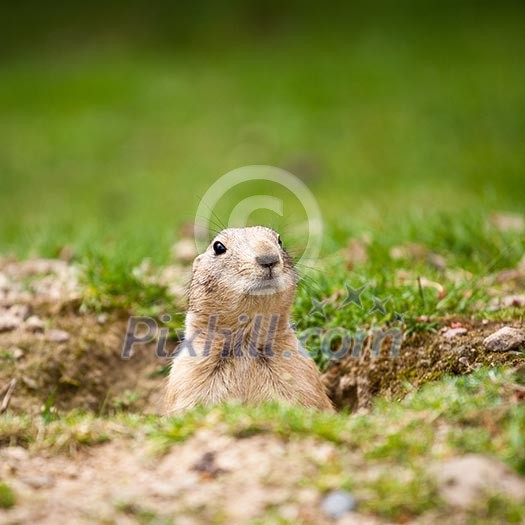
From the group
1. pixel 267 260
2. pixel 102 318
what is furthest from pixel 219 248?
pixel 102 318

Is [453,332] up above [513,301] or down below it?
below

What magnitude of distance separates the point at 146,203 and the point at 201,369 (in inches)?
301

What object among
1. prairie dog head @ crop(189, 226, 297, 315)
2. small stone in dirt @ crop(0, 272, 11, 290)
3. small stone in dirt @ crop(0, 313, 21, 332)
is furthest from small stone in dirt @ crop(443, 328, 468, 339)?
small stone in dirt @ crop(0, 272, 11, 290)

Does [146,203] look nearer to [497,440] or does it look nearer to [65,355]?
[65,355]

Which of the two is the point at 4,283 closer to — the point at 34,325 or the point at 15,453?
the point at 34,325

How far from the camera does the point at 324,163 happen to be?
1336cm

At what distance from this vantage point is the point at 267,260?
471cm

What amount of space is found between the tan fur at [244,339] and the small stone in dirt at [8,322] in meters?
1.35

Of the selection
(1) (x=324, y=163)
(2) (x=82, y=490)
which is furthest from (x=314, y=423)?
(1) (x=324, y=163)

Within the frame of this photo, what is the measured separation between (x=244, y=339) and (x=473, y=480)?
2131 mm

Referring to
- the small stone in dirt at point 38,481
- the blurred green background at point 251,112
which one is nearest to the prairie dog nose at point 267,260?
the small stone in dirt at point 38,481

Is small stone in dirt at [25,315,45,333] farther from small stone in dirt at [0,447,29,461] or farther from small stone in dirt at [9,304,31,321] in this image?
small stone in dirt at [0,447,29,461]

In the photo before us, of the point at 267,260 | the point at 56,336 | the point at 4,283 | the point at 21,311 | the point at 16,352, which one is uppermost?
the point at 267,260

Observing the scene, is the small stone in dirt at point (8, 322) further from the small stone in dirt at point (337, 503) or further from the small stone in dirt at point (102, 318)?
the small stone in dirt at point (337, 503)
